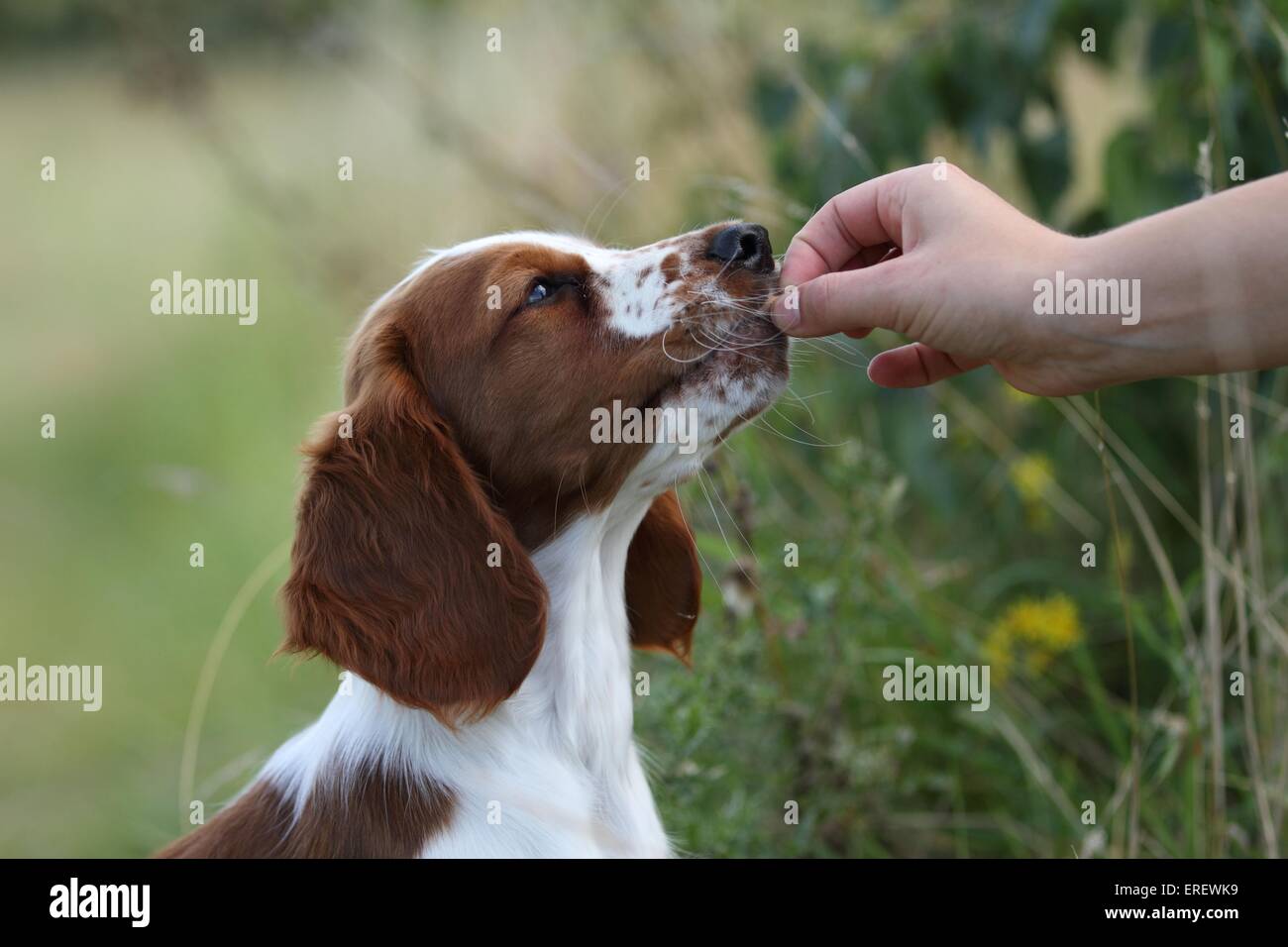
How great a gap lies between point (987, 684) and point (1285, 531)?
46.4 inches

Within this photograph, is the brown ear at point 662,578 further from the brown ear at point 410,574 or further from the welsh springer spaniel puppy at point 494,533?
the brown ear at point 410,574

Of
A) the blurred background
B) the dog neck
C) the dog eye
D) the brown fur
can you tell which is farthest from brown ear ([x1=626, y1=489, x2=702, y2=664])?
the brown fur

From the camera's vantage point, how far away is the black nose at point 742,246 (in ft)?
8.21

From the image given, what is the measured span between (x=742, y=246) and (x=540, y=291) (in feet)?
1.36

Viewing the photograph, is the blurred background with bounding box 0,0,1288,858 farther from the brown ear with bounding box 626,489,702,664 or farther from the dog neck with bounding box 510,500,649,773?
the dog neck with bounding box 510,500,649,773

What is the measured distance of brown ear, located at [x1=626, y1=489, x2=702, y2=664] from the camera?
2971mm

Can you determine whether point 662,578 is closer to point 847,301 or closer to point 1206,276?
point 847,301

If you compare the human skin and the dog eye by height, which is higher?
the dog eye

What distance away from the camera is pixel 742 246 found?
8.23 feet

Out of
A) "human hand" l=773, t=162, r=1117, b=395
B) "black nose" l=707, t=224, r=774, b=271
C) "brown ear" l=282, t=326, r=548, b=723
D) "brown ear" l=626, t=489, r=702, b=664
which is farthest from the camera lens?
"brown ear" l=626, t=489, r=702, b=664

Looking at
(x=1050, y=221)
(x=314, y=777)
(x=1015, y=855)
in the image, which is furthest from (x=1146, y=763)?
(x=314, y=777)

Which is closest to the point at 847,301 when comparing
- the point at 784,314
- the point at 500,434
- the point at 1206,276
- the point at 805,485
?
the point at 784,314

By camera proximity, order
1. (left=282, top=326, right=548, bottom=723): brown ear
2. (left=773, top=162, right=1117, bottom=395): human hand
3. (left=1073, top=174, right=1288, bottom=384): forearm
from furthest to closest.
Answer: (left=282, top=326, right=548, bottom=723): brown ear, (left=773, top=162, right=1117, bottom=395): human hand, (left=1073, top=174, right=1288, bottom=384): forearm
